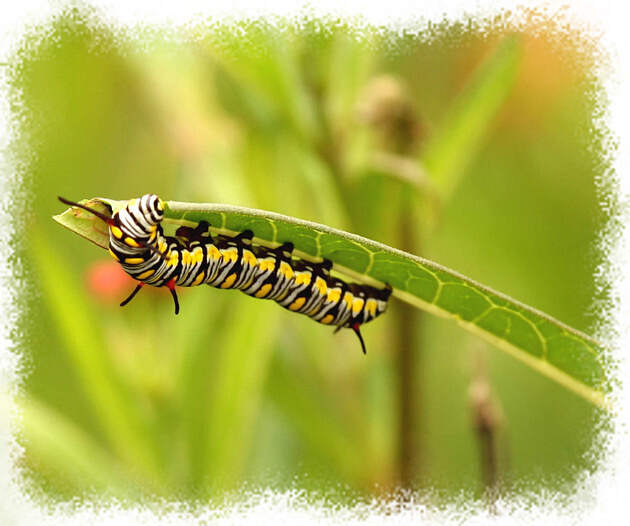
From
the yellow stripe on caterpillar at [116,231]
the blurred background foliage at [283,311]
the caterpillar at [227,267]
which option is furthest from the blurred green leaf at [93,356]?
the yellow stripe on caterpillar at [116,231]

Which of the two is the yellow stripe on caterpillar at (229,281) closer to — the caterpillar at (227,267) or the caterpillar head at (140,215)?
the caterpillar at (227,267)

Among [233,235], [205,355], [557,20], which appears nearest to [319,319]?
[233,235]

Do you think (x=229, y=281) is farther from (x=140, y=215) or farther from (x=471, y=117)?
(x=471, y=117)

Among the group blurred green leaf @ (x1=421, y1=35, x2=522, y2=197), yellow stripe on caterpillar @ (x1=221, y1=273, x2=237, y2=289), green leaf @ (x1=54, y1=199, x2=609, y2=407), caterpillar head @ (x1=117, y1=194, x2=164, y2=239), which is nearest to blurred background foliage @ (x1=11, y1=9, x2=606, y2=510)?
blurred green leaf @ (x1=421, y1=35, x2=522, y2=197)

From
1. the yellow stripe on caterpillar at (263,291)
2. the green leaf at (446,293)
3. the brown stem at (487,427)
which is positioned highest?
the green leaf at (446,293)

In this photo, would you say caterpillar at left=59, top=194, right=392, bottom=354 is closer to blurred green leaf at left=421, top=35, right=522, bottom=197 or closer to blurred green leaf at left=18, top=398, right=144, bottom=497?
blurred green leaf at left=421, top=35, right=522, bottom=197

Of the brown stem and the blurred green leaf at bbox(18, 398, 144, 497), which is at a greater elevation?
the brown stem

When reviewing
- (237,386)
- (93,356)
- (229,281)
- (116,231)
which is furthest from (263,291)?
(93,356)
